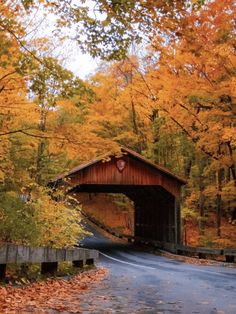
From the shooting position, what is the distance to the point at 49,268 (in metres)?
10.7

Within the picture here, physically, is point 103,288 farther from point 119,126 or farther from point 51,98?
point 119,126

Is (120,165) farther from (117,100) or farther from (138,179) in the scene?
(117,100)

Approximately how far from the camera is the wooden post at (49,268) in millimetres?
10552

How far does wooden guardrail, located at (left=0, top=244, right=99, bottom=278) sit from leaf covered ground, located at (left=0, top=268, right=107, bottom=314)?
466 mm

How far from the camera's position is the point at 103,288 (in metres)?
9.92

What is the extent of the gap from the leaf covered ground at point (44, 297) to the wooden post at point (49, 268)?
407 mm

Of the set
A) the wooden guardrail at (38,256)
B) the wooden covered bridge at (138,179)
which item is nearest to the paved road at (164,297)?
the wooden guardrail at (38,256)

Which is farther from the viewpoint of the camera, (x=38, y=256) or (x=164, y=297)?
(x=38, y=256)

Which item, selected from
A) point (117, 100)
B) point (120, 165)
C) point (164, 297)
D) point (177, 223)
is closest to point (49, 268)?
point (164, 297)

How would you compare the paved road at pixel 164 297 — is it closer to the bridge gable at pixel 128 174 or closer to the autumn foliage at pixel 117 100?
the autumn foliage at pixel 117 100

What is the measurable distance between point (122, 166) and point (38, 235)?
14570mm

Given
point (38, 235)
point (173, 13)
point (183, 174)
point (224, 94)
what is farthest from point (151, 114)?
point (173, 13)

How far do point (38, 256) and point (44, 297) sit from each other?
65.7 inches

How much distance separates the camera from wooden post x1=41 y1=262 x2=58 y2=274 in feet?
34.6
